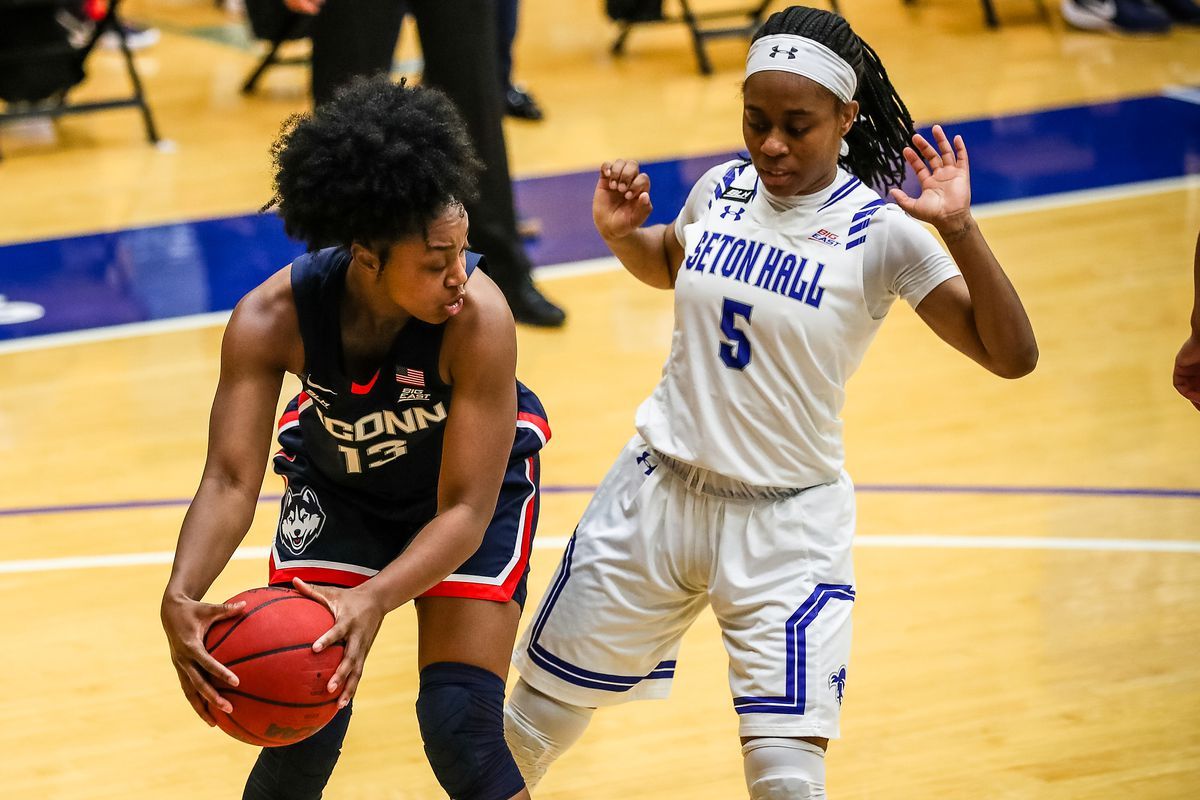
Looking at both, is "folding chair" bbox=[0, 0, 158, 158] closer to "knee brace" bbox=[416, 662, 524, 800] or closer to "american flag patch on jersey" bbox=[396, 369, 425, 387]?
"american flag patch on jersey" bbox=[396, 369, 425, 387]

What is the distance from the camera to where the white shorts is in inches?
105

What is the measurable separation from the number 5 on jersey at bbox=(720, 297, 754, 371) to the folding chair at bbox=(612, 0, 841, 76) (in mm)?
6932

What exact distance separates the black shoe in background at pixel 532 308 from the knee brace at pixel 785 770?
333cm

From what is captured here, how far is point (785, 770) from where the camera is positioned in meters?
2.61

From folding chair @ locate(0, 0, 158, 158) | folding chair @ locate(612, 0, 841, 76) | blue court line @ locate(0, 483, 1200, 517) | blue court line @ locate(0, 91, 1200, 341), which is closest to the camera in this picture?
blue court line @ locate(0, 483, 1200, 517)

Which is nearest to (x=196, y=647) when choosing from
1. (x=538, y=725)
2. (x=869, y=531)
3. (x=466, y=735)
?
(x=466, y=735)

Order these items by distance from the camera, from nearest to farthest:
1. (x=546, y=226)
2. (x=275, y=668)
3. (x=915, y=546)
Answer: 1. (x=275, y=668)
2. (x=915, y=546)
3. (x=546, y=226)

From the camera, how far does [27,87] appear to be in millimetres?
8125

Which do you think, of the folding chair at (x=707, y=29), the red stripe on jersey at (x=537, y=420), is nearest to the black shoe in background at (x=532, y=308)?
the red stripe on jersey at (x=537, y=420)

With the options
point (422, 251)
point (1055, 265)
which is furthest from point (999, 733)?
point (1055, 265)

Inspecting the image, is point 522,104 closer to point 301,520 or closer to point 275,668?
point 301,520

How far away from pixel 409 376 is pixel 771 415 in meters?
0.63

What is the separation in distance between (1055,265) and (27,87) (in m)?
5.26

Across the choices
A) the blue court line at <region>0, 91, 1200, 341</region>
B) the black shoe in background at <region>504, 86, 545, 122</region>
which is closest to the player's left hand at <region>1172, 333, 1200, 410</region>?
the blue court line at <region>0, 91, 1200, 341</region>
